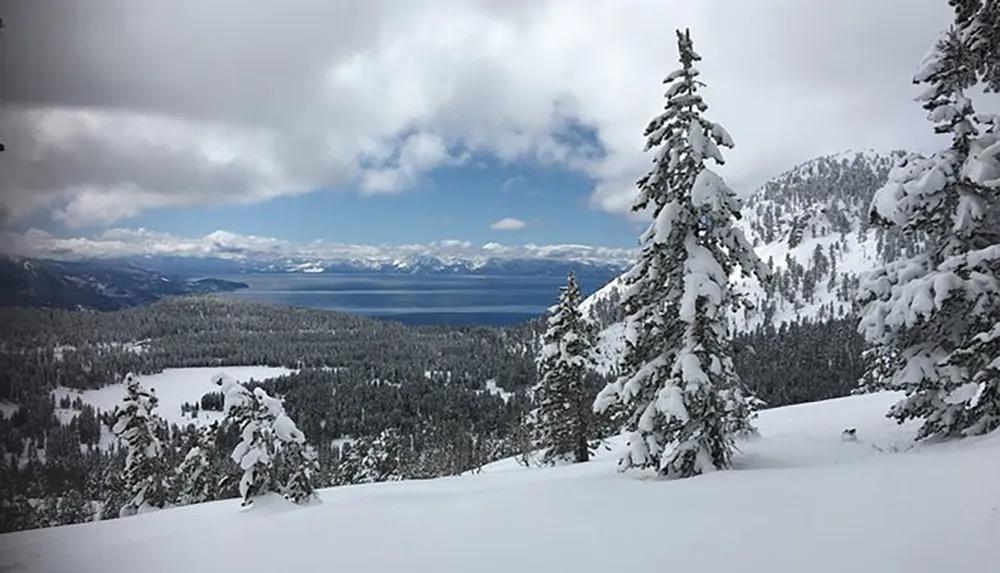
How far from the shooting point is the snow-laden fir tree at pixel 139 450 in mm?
25859

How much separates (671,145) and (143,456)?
88.2 feet

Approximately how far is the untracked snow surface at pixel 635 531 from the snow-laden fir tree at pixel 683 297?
3.19 ft

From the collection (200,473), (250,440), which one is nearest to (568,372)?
(250,440)

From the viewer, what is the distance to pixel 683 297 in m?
11.1

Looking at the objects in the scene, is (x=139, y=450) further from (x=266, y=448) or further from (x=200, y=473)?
(x=266, y=448)

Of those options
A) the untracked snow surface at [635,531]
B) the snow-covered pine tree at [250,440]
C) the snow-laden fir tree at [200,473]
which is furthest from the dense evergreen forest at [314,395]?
the snow-laden fir tree at [200,473]

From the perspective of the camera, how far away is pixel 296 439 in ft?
48.8

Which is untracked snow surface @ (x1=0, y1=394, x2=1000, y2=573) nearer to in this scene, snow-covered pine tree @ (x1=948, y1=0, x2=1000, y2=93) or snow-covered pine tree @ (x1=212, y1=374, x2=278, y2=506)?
snow-covered pine tree @ (x1=212, y1=374, x2=278, y2=506)

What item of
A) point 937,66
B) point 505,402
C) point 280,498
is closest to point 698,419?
point 937,66

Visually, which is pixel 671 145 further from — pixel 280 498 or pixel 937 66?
pixel 280 498

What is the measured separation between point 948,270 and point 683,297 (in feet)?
14.8

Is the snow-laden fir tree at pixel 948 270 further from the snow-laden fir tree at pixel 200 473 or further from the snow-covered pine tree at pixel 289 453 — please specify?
the snow-laden fir tree at pixel 200 473

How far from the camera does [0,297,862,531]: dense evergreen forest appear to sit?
3.62m

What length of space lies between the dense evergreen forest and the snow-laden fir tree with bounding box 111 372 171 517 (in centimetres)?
88
